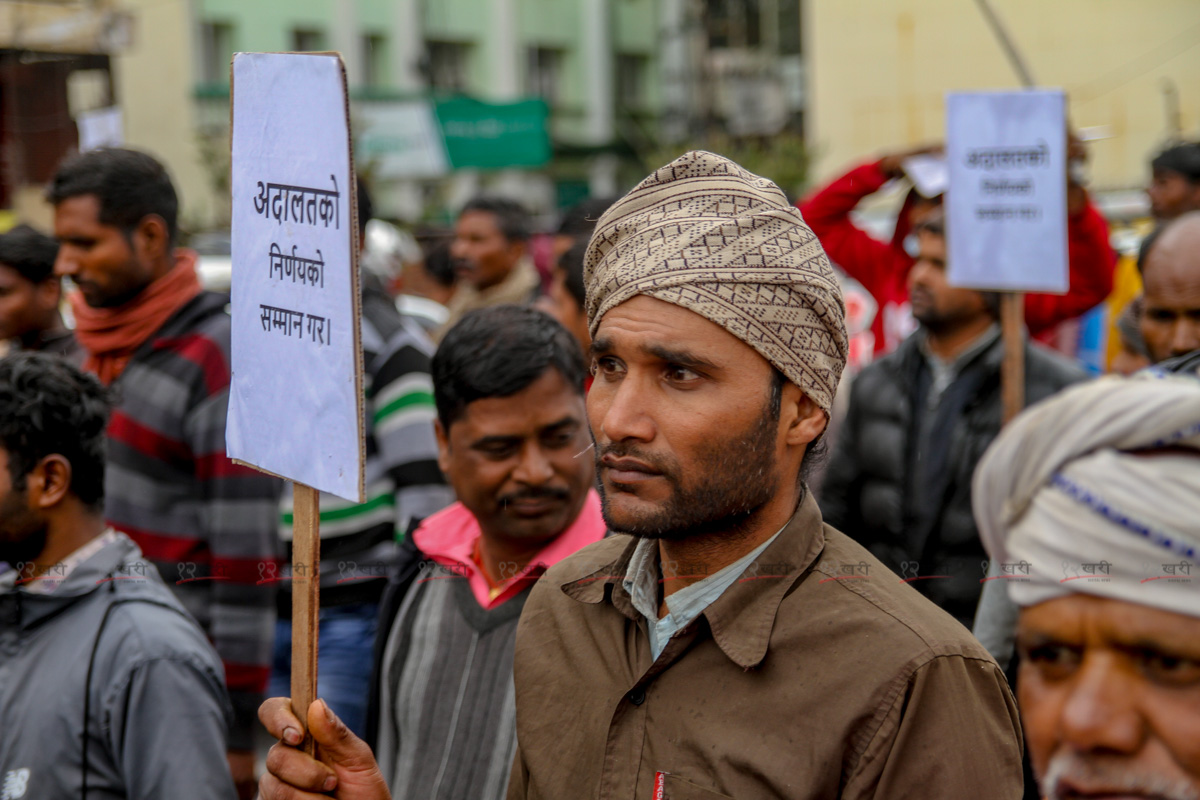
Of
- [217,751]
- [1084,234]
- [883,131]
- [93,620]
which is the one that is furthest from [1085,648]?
[883,131]

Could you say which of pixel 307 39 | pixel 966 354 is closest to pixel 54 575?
pixel 966 354

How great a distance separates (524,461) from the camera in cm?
271

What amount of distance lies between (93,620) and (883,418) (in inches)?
103

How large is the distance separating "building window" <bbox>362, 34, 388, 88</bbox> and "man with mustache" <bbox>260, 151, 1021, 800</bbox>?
1189 inches

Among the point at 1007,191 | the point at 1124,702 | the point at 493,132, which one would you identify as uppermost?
the point at 493,132

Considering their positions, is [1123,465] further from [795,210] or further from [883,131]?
[883,131]

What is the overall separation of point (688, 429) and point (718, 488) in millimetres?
97

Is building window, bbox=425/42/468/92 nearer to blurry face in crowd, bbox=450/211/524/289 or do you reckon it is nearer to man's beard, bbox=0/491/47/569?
blurry face in crowd, bbox=450/211/524/289

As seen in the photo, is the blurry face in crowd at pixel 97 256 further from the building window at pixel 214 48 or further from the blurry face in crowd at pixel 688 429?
the building window at pixel 214 48

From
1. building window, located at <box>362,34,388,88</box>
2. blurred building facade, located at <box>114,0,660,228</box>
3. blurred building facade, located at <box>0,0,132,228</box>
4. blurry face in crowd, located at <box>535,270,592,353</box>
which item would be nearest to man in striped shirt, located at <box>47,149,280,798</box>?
blurry face in crowd, located at <box>535,270,592,353</box>

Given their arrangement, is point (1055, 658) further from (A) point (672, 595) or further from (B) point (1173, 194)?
(B) point (1173, 194)

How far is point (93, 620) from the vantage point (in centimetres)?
246

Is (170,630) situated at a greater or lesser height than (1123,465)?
lesser

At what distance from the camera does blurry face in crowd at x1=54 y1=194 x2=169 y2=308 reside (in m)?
3.62
